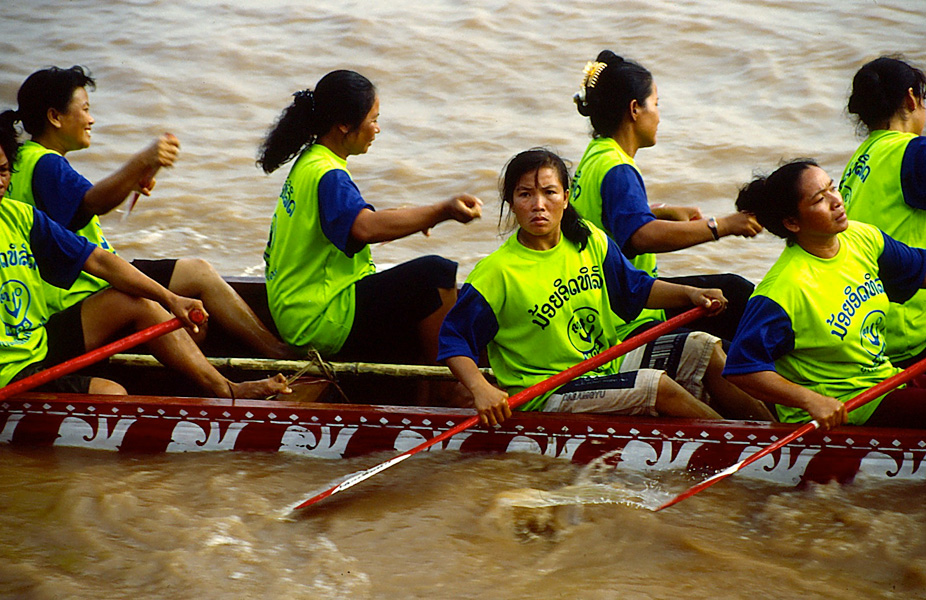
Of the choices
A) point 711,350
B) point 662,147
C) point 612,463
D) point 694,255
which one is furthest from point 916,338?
point 662,147

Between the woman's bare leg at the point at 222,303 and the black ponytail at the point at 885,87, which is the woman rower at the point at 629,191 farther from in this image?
the woman's bare leg at the point at 222,303

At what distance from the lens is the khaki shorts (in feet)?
10.2

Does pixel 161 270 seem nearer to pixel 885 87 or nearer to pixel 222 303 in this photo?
pixel 222 303

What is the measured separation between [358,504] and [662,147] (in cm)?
677

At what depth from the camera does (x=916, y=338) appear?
3.31 metres

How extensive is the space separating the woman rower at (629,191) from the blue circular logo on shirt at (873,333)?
0.60 meters

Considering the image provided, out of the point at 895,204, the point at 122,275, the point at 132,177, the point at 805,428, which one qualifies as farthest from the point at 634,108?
the point at 122,275

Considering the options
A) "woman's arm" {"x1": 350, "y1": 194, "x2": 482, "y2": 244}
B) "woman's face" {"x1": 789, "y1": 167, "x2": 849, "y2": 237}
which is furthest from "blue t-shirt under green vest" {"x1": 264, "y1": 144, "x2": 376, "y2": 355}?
"woman's face" {"x1": 789, "y1": 167, "x2": 849, "y2": 237}

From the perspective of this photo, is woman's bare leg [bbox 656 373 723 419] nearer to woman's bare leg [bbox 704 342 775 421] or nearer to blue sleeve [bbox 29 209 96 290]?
woman's bare leg [bbox 704 342 775 421]

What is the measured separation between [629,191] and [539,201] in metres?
0.61

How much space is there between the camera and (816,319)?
2893 mm

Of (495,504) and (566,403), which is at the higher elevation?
(566,403)

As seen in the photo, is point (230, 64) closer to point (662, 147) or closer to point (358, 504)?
point (662, 147)

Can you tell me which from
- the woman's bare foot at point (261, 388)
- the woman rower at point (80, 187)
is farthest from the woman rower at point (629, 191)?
the woman rower at point (80, 187)
